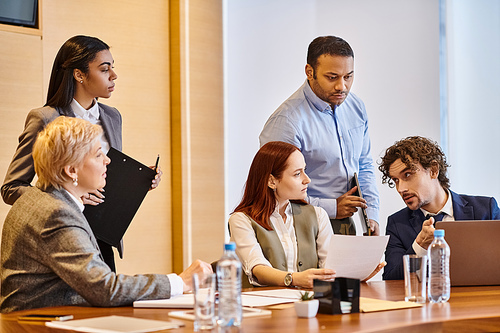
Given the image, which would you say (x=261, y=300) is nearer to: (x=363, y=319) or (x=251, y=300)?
(x=251, y=300)

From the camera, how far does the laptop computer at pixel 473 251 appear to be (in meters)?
2.47

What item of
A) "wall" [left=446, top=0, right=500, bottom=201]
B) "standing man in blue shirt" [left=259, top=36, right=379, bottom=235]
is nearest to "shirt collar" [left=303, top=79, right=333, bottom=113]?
"standing man in blue shirt" [left=259, top=36, right=379, bottom=235]

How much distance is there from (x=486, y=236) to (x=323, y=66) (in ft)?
4.15

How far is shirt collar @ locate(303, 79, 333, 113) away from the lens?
3.39m

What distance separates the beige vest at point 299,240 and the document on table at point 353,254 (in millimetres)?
375

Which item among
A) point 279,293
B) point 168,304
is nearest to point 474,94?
point 279,293

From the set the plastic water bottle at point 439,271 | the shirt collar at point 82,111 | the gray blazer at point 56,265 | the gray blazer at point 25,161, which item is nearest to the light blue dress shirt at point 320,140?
the shirt collar at point 82,111

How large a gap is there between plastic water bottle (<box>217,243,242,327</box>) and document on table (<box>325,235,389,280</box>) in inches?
25.3

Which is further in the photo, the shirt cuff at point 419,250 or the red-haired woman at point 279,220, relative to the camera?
the red-haired woman at point 279,220

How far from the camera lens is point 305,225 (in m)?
2.93

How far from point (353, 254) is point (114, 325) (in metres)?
1.01

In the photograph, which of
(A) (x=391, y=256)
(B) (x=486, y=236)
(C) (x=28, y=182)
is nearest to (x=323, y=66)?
(A) (x=391, y=256)

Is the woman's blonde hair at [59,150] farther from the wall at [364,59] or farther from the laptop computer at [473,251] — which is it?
the wall at [364,59]

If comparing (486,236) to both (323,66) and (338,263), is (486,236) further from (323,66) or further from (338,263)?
(323,66)
